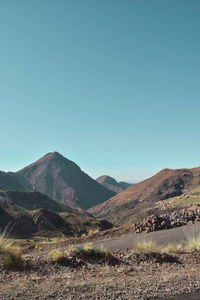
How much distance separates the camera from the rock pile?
15.0 metres

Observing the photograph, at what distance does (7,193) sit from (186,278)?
269 feet

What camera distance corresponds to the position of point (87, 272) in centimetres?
741

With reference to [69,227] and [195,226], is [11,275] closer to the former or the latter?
[195,226]

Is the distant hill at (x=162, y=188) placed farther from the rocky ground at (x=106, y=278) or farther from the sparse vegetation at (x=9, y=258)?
the sparse vegetation at (x=9, y=258)

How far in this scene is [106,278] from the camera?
270 inches

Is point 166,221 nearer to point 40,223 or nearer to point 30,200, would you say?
point 40,223

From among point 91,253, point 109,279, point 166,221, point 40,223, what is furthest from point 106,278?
point 40,223

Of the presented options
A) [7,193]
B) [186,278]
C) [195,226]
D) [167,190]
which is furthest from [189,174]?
[186,278]

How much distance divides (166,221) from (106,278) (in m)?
9.64

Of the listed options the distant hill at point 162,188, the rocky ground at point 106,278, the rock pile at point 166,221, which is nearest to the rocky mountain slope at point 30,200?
the distant hill at point 162,188

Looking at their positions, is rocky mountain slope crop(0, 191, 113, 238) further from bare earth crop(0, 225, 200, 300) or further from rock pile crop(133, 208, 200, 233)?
bare earth crop(0, 225, 200, 300)

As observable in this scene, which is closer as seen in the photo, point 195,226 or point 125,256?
point 125,256

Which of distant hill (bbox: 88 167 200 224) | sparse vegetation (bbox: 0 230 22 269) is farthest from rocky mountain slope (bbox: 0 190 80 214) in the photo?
sparse vegetation (bbox: 0 230 22 269)

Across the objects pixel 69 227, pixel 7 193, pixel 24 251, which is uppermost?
pixel 7 193
